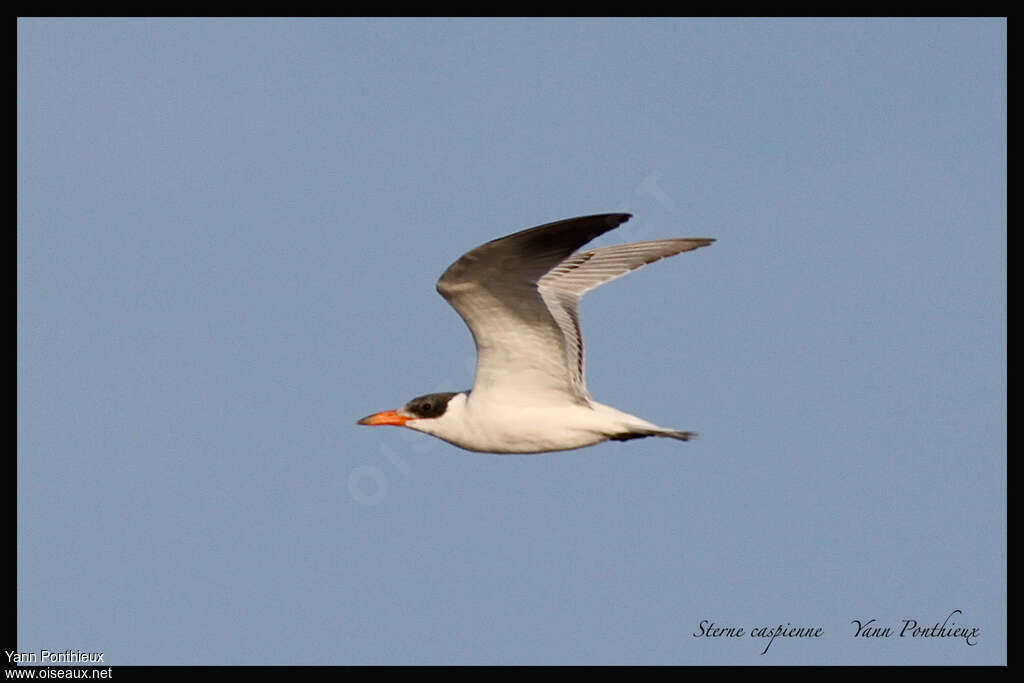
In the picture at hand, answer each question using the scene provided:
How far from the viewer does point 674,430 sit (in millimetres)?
13953

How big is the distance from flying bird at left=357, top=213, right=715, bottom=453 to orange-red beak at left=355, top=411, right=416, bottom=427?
1cm

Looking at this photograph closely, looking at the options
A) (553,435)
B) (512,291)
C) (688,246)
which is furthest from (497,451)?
(688,246)

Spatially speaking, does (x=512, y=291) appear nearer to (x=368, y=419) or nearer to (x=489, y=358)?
(x=489, y=358)

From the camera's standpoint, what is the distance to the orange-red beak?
1541 cm

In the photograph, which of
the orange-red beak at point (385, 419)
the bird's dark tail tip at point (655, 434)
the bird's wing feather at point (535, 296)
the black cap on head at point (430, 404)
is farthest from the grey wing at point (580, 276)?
the orange-red beak at point (385, 419)

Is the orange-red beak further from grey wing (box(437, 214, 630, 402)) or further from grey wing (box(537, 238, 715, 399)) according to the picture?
grey wing (box(537, 238, 715, 399))

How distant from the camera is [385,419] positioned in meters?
15.5

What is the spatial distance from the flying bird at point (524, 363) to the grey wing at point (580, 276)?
12 millimetres

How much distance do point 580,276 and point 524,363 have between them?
123cm

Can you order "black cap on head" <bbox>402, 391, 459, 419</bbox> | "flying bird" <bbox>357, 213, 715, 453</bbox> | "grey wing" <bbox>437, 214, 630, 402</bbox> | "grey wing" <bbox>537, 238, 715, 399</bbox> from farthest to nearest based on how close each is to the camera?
"black cap on head" <bbox>402, 391, 459, 419</bbox> → "grey wing" <bbox>537, 238, 715, 399</bbox> → "flying bird" <bbox>357, 213, 715, 453</bbox> → "grey wing" <bbox>437, 214, 630, 402</bbox>

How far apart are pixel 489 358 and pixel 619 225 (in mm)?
2311

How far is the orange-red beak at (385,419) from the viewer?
15414 mm

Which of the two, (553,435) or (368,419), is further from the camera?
(368,419)

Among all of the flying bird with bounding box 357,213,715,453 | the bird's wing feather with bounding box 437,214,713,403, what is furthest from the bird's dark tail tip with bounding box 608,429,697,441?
the bird's wing feather with bounding box 437,214,713,403
